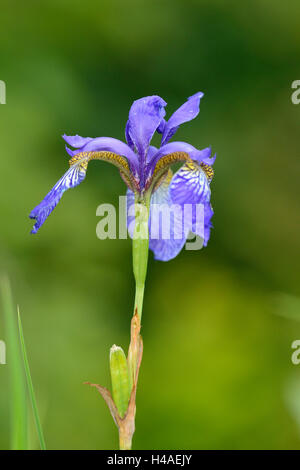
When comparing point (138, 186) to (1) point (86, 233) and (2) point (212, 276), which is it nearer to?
(1) point (86, 233)

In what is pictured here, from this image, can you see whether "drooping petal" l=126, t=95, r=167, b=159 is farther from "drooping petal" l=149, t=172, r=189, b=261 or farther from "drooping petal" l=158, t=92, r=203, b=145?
"drooping petal" l=149, t=172, r=189, b=261

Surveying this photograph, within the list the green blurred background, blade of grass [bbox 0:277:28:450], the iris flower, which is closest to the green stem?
the iris flower

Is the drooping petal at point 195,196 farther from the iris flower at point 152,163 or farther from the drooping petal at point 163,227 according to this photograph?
the drooping petal at point 163,227

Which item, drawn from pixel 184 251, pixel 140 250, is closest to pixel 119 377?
pixel 140 250

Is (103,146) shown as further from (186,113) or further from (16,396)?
(16,396)

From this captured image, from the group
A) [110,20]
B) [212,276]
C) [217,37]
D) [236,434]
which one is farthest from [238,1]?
[236,434]

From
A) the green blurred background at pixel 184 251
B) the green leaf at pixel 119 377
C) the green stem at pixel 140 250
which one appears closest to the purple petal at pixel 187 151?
the green stem at pixel 140 250
